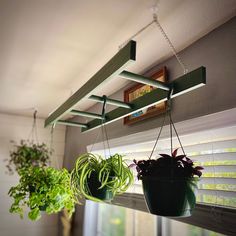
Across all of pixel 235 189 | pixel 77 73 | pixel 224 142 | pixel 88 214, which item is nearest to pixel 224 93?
pixel 224 142

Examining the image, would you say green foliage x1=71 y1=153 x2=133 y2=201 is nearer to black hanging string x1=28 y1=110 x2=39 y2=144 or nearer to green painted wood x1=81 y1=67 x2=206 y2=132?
green painted wood x1=81 y1=67 x2=206 y2=132

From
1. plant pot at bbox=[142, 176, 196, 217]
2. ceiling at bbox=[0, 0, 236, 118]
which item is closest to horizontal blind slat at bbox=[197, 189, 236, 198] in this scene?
plant pot at bbox=[142, 176, 196, 217]

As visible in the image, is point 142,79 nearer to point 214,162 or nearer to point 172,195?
point 172,195

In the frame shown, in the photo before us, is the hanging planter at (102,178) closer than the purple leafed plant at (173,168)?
No

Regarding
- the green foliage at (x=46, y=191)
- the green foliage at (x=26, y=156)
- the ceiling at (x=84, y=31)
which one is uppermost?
the ceiling at (x=84, y=31)

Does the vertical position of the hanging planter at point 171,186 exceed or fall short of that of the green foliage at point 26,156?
it falls short

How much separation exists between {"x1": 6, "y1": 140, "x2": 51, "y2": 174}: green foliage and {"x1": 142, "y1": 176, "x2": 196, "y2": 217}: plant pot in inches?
92.9

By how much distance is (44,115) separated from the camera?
123 inches

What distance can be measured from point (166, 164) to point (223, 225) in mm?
488

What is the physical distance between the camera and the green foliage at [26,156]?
2.84 metres

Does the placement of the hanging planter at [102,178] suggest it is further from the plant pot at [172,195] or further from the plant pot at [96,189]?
the plant pot at [172,195]

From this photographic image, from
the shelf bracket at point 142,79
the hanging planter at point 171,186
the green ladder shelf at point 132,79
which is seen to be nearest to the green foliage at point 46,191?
the green ladder shelf at point 132,79

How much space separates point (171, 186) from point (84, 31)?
3.04ft

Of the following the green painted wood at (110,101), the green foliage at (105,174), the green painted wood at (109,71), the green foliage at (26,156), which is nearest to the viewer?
the green painted wood at (109,71)
